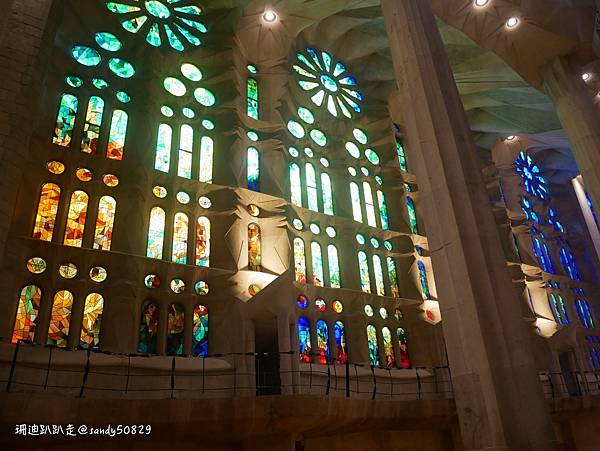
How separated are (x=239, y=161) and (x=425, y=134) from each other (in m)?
9.26

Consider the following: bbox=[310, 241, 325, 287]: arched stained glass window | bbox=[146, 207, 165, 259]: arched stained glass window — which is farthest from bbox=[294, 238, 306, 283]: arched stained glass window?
bbox=[146, 207, 165, 259]: arched stained glass window

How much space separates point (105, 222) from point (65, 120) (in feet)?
11.4

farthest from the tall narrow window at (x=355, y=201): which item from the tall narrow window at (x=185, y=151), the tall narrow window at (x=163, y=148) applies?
the tall narrow window at (x=163, y=148)

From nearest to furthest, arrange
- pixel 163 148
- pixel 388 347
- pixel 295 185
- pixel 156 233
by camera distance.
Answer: pixel 156 233
pixel 163 148
pixel 388 347
pixel 295 185

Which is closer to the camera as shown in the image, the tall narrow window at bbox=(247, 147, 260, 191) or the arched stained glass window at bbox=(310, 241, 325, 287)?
the tall narrow window at bbox=(247, 147, 260, 191)

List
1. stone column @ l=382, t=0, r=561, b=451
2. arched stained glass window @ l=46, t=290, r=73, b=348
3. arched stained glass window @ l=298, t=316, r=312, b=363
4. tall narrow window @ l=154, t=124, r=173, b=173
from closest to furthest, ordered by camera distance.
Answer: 1. stone column @ l=382, t=0, r=561, b=451
2. arched stained glass window @ l=46, t=290, r=73, b=348
3. arched stained glass window @ l=298, t=316, r=312, b=363
4. tall narrow window @ l=154, t=124, r=173, b=173

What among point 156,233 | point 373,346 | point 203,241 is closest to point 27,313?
point 156,233

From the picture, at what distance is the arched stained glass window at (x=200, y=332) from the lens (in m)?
13.4

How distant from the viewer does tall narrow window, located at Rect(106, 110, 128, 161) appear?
47.2 feet

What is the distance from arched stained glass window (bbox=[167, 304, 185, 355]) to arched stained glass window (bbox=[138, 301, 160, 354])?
0.40 meters

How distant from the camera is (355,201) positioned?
66.7 feet

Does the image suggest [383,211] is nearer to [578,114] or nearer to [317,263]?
[317,263]

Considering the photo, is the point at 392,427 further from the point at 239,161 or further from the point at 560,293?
the point at 560,293

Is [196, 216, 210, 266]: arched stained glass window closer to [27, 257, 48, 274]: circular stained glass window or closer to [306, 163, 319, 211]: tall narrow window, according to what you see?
[27, 257, 48, 274]: circular stained glass window
